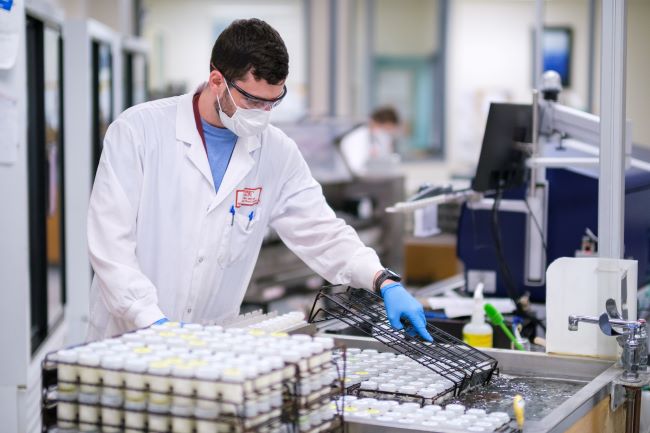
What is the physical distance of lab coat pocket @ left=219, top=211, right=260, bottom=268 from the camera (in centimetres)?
247

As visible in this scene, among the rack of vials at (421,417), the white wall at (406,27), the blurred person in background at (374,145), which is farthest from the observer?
the white wall at (406,27)

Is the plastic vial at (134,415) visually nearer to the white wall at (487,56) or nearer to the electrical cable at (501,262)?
the electrical cable at (501,262)

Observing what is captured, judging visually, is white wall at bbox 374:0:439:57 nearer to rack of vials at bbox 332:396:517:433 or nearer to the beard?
the beard

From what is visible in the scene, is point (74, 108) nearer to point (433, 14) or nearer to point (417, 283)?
point (417, 283)

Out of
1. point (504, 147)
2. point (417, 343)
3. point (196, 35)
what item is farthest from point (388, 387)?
point (196, 35)

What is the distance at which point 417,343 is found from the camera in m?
2.22

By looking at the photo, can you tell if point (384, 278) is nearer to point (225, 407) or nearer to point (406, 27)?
point (225, 407)

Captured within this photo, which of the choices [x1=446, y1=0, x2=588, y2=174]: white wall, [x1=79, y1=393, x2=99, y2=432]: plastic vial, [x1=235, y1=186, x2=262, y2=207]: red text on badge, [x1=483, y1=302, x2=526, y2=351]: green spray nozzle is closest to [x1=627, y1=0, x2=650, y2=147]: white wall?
[x1=483, y1=302, x2=526, y2=351]: green spray nozzle

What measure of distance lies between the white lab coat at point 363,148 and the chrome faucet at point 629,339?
17.9 feet

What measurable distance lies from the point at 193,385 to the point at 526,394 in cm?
94

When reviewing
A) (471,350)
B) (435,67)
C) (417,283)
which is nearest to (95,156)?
(417,283)

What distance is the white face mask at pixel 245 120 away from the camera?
233 centimetres

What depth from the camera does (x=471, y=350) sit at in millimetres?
2301

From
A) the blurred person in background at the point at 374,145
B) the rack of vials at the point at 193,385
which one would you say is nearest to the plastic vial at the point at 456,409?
the rack of vials at the point at 193,385
